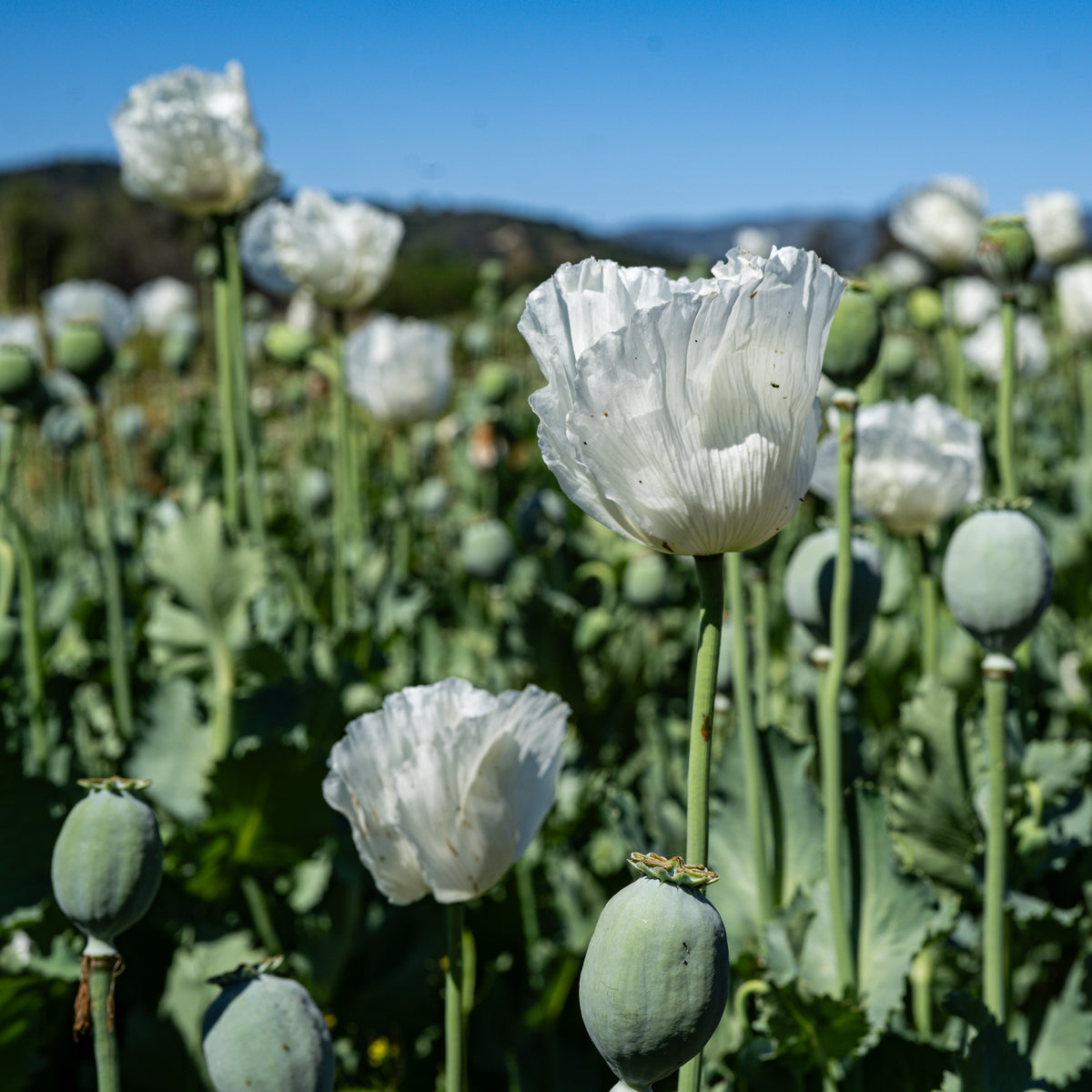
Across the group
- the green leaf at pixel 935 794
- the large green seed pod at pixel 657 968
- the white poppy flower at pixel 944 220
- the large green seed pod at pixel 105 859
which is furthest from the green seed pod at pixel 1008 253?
the white poppy flower at pixel 944 220

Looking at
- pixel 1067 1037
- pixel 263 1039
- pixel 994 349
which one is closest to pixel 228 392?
pixel 263 1039

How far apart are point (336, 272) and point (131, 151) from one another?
471mm

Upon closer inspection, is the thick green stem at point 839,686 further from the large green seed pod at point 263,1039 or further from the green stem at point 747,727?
the large green seed pod at point 263,1039

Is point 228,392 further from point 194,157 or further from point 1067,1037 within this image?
point 1067,1037

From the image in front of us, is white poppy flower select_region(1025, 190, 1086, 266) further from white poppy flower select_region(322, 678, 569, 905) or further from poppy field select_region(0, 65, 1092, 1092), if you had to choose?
white poppy flower select_region(322, 678, 569, 905)

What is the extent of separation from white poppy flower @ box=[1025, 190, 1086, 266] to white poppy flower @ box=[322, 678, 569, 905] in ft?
13.3

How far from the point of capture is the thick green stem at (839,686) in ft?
3.39

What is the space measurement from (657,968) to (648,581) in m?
1.54

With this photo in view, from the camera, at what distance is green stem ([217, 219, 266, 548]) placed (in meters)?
1.81

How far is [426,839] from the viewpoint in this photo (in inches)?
33.7

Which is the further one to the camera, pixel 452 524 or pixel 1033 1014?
pixel 452 524

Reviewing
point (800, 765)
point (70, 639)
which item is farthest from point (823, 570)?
point (70, 639)

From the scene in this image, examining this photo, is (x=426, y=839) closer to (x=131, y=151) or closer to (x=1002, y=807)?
(x=1002, y=807)

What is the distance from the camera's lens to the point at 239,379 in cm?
186
